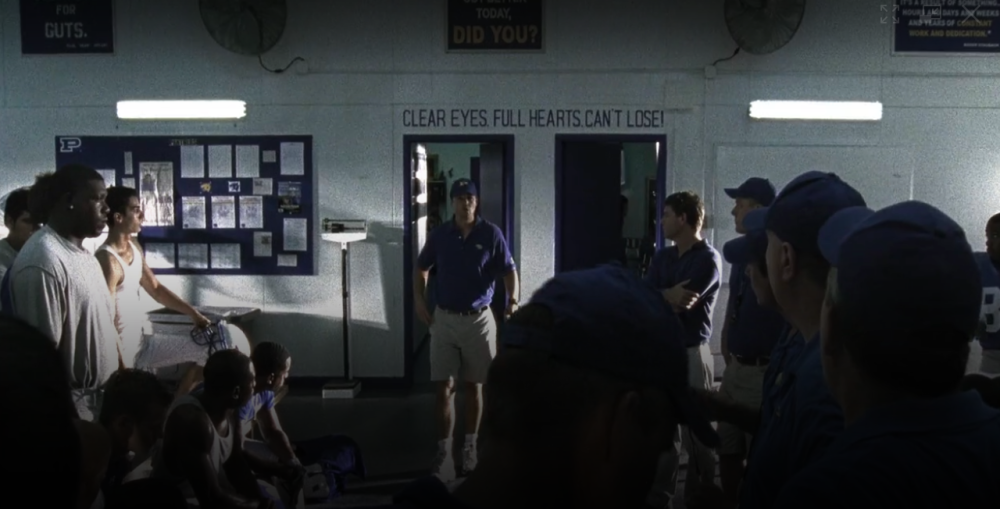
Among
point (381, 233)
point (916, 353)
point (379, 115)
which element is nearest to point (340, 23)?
point (379, 115)

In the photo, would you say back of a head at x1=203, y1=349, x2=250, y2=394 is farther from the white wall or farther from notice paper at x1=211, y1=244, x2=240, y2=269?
notice paper at x1=211, y1=244, x2=240, y2=269

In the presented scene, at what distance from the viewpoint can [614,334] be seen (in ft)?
3.43

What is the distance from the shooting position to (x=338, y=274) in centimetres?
689

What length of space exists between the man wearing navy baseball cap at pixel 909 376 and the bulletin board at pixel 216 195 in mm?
5979

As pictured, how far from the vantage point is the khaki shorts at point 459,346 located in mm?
5551

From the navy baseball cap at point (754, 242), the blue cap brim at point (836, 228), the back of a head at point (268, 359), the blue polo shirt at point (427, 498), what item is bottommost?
the back of a head at point (268, 359)

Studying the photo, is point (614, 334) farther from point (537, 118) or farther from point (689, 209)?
point (537, 118)

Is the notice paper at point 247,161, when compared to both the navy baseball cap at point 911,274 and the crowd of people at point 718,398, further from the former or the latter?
the navy baseball cap at point 911,274

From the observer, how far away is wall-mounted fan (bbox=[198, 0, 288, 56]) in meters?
6.54

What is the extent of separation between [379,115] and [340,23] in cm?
82

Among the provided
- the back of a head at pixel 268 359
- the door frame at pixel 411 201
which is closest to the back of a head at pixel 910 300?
the back of a head at pixel 268 359

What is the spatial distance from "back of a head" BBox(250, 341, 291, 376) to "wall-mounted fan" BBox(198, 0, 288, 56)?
3.69 meters

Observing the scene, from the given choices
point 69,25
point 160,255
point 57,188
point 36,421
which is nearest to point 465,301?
point 57,188

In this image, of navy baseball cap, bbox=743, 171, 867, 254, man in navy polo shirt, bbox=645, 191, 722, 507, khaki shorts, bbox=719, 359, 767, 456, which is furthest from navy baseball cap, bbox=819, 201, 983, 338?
man in navy polo shirt, bbox=645, 191, 722, 507
